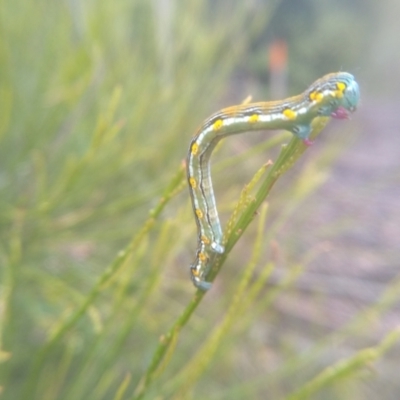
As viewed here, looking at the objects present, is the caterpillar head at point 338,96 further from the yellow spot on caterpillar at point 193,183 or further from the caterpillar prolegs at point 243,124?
the yellow spot on caterpillar at point 193,183

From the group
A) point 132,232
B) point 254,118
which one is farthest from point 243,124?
point 132,232

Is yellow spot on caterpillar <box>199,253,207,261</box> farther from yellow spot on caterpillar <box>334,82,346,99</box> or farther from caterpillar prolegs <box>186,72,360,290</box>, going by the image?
yellow spot on caterpillar <box>334,82,346,99</box>

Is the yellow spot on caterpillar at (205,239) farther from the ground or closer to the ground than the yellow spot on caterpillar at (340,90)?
closer to the ground

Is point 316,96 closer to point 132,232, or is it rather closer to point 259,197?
point 259,197

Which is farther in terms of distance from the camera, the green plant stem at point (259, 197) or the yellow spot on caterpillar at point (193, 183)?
the yellow spot on caterpillar at point (193, 183)

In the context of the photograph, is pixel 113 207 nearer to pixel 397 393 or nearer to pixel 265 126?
pixel 265 126

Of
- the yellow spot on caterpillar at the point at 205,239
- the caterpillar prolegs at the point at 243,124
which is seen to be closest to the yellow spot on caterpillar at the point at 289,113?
the caterpillar prolegs at the point at 243,124

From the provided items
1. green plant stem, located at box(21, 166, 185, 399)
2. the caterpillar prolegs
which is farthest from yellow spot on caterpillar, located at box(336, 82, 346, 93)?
green plant stem, located at box(21, 166, 185, 399)

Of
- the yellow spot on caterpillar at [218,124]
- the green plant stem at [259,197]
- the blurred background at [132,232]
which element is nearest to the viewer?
the green plant stem at [259,197]

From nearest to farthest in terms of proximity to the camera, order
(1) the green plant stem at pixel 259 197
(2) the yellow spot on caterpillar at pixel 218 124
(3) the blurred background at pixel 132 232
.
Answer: (1) the green plant stem at pixel 259 197 < (2) the yellow spot on caterpillar at pixel 218 124 < (3) the blurred background at pixel 132 232
